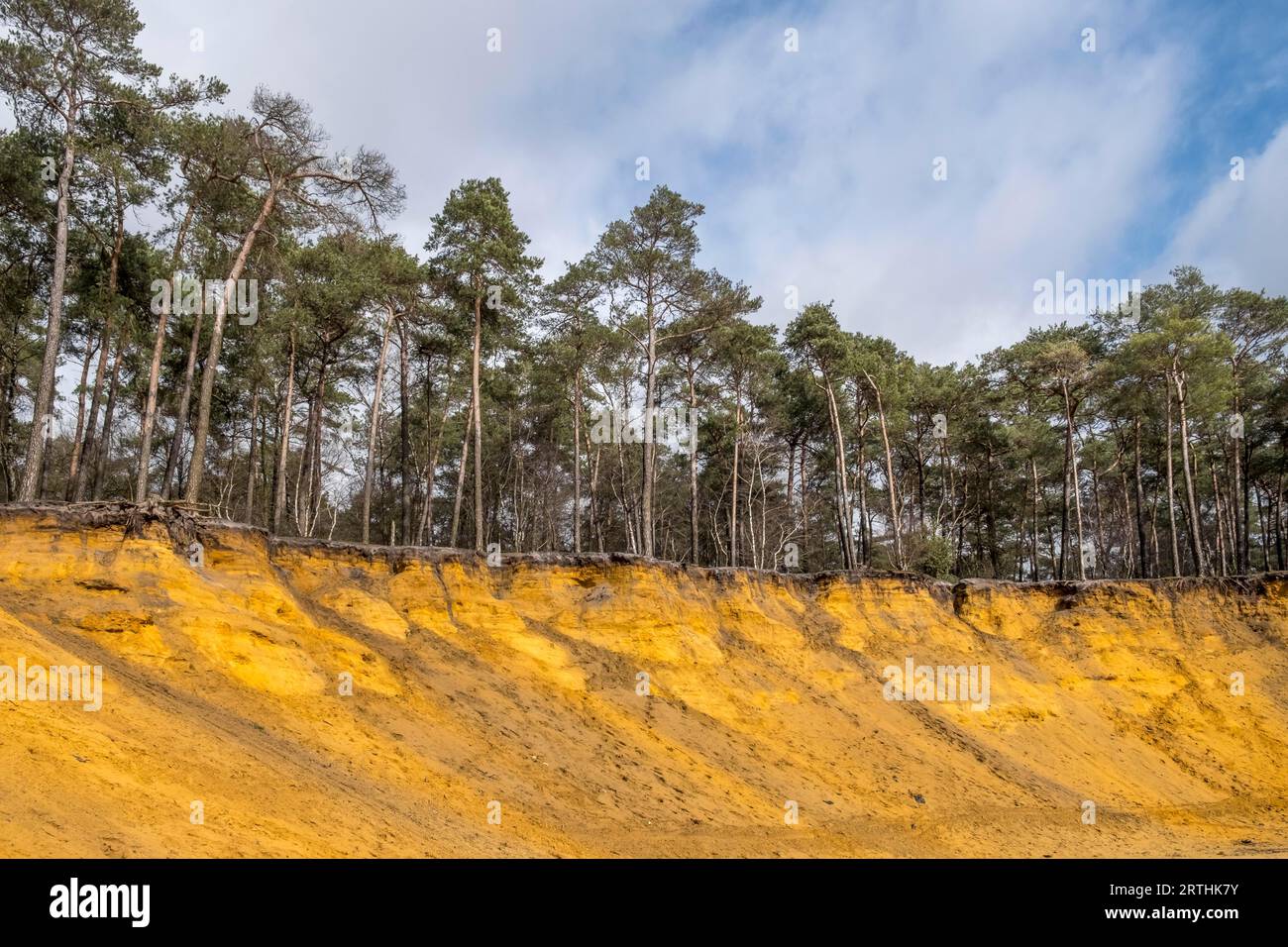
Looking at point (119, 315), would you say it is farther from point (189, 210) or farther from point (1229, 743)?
point (1229, 743)

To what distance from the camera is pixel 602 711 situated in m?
15.3

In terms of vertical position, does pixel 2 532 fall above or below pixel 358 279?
below

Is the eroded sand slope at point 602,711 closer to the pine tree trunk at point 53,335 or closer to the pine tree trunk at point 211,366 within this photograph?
the pine tree trunk at point 211,366

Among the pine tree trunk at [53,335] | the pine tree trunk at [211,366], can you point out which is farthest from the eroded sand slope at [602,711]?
the pine tree trunk at [53,335]

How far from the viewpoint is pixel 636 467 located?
47906mm

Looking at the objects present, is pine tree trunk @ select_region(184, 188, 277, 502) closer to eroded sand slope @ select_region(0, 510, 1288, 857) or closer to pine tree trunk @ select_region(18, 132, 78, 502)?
pine tree trunk @ select_region(18, 132, 78, 502)

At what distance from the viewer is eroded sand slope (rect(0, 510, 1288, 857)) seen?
9.32 meters

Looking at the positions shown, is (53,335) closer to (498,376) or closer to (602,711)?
(602,711)

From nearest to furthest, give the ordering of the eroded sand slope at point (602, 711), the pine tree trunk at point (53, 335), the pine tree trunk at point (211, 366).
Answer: the eroded sand slope at point (602, 711) < the pine tree trunk at point (53, 335) < the pine tree trunk at point (211, 366)

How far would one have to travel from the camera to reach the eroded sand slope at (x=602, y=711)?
367 inches
